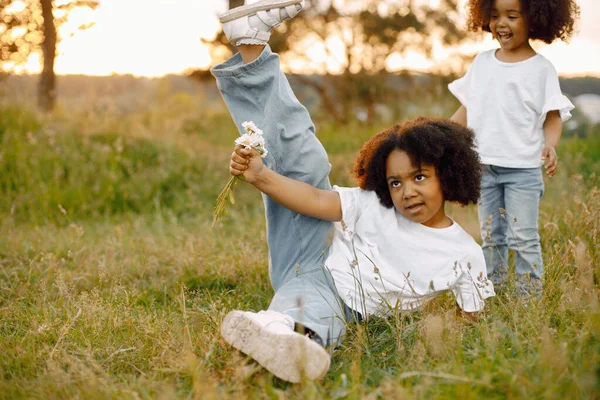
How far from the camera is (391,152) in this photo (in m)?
2.56

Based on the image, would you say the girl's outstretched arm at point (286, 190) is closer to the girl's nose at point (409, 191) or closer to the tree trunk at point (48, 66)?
the girl's nose at point (409, 191)

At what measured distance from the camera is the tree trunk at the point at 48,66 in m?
7.11

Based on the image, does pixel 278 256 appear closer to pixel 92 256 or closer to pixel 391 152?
pixel 391 152

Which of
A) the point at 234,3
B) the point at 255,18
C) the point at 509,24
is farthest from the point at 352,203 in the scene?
the point at 234,3

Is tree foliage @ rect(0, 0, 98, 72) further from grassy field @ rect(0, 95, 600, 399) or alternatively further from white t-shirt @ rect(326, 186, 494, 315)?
white t-shirt @ rect(326, 186, 494, 315)

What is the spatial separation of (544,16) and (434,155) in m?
1.16

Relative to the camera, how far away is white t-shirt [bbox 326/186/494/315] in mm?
2480

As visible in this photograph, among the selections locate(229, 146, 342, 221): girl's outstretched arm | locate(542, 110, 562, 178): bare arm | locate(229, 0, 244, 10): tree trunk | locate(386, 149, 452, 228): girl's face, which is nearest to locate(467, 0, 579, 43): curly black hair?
locate(542, 110, 562, 178): bare arm

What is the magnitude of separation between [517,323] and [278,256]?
104 centimetres

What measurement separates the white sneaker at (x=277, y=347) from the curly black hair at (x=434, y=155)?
0.90 m

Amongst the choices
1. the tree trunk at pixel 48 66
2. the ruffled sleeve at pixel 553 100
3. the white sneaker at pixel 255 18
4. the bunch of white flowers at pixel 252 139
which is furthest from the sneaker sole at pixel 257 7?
the tree trunk at pixel 48 66

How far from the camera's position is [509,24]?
10.0 ft

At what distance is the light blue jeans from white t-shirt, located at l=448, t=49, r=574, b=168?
1022 mm

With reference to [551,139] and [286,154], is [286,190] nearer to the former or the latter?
[286,154]
